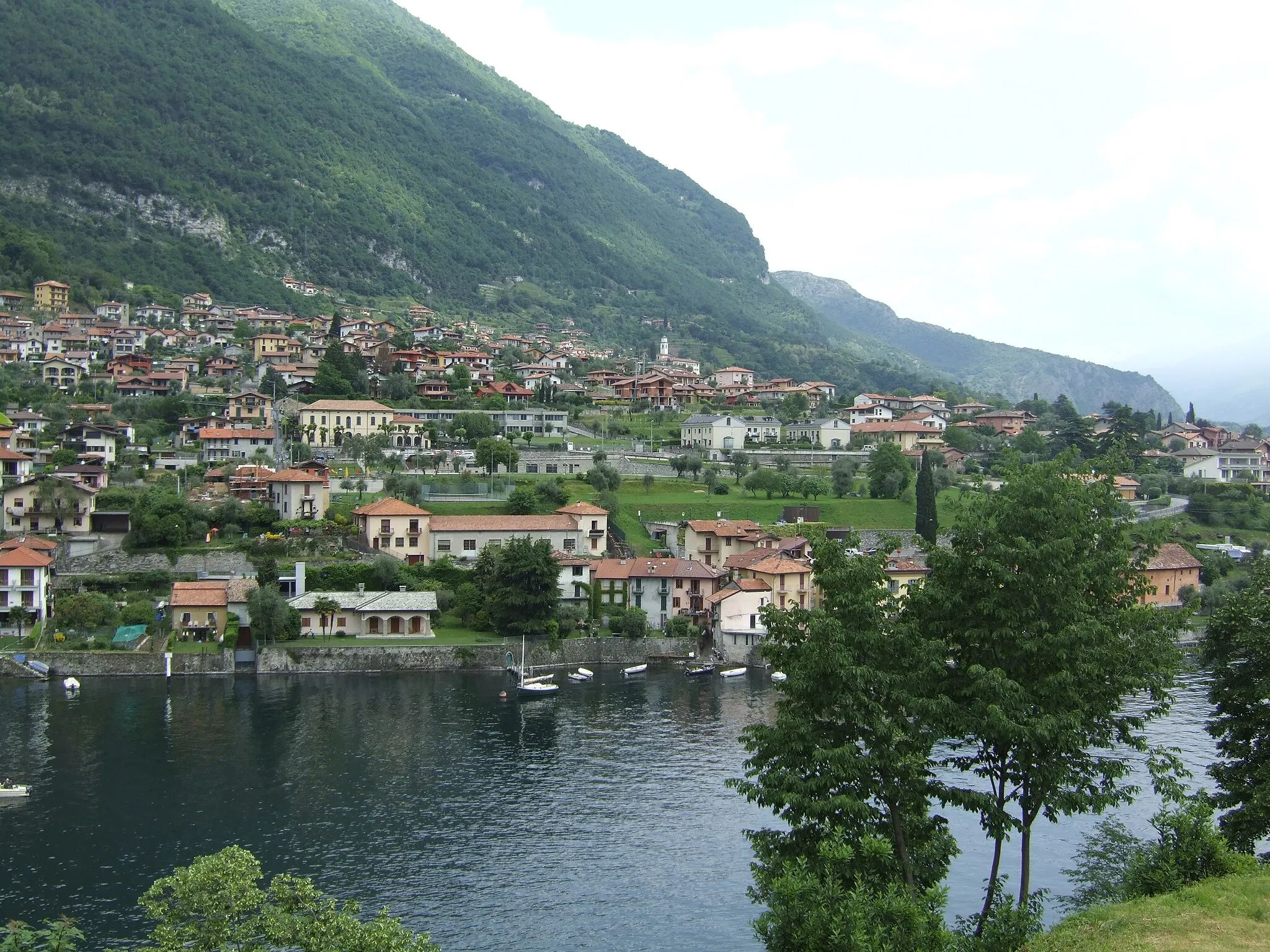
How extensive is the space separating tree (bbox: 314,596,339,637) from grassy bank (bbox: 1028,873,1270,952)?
3566 centimetres

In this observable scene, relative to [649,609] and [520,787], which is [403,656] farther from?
[520,787]

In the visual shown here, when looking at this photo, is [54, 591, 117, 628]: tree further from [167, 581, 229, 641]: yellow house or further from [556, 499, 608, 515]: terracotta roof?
[556, 499, 608, 515]: terracotta roof

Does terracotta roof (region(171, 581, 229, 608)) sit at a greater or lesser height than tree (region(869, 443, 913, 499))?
lesser

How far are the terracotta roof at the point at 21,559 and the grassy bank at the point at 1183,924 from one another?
4124 cm

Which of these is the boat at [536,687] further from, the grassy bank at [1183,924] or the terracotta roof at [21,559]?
the grassy bank at [1183,924]

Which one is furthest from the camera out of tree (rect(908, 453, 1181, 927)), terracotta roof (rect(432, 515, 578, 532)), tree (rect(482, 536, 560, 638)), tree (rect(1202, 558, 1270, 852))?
terracotta roof (rect(432, 515, 578, 532))

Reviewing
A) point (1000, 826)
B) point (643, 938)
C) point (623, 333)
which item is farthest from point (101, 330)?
point (1000, 826)

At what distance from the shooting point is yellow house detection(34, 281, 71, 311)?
317 feet

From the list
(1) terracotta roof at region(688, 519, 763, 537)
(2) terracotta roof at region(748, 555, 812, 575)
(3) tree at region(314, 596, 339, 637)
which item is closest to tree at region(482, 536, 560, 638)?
(3) tree at region(314, 596, 339, 637)

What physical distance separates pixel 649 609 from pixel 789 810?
34211mm

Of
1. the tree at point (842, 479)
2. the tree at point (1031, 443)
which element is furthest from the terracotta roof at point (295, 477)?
the tree at point (1031, 443)

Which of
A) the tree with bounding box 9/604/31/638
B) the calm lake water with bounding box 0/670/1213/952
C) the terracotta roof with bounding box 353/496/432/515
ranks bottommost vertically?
the calm lake water with bounding box 0/670/1213/952

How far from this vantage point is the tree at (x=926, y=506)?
5534cm

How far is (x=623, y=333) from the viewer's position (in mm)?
148500
